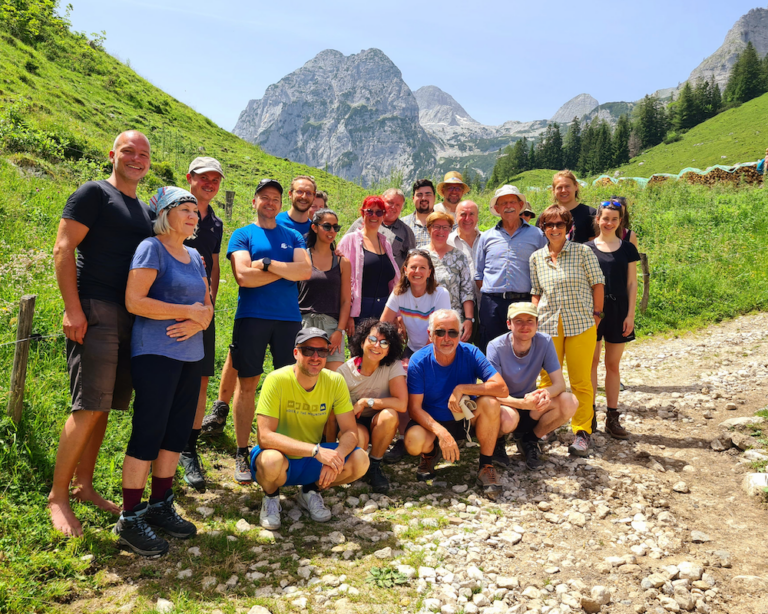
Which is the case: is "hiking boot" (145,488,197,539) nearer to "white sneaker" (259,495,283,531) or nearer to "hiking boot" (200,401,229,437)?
"white sneaker" (259,495,283,531)

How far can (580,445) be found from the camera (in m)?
5.45

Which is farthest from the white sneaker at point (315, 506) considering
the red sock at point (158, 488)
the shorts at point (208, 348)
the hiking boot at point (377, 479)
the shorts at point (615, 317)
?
the shorts at point (615, 317)

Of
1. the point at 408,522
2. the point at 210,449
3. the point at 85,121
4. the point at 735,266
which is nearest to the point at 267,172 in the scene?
the point at 85,121

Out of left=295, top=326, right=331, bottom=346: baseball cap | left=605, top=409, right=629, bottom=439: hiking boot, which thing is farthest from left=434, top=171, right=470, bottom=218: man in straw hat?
left=295, top=326, right=331, bottom=346: baseball cap

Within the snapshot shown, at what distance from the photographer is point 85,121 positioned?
18.2 metres

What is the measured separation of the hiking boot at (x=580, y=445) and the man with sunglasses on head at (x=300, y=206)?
3.86m

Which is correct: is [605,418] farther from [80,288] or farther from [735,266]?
[735,266]

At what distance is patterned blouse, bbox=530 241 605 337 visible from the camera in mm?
5504

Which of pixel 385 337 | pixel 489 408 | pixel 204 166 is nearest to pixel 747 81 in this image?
pixel 489 408

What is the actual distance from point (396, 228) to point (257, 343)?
2.64 m

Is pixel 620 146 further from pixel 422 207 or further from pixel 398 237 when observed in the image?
pixel 398 237

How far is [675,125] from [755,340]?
114 metres

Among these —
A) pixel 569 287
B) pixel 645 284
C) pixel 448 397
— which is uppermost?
pixel 569 287

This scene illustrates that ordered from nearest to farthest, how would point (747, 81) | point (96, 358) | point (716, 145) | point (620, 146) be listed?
point (96, 358), point (716, 145), point (620, 146), point (747, 81)
